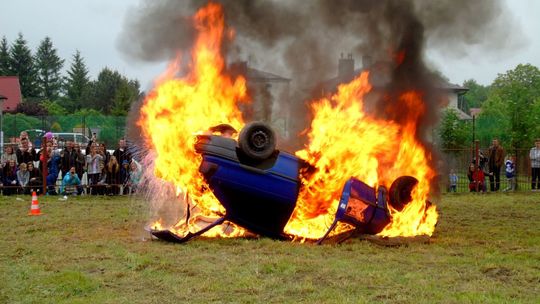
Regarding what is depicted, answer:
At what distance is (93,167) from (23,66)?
6218 cm

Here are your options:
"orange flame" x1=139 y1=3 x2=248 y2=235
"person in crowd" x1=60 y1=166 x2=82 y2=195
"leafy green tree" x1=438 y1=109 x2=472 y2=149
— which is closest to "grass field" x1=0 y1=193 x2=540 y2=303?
"orange flame" x1=139 y1=3 x2=248 y2=235

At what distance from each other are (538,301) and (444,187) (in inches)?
607

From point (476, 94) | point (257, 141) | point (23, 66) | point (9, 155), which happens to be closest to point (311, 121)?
point (257, 141)

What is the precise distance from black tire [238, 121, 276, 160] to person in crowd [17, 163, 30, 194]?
1185 centimetres

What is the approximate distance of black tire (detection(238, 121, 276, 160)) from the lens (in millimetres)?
9867

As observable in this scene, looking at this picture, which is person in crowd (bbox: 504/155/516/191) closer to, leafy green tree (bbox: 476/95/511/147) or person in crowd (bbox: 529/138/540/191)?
person in crowd (bbox: 529/138/540/191)

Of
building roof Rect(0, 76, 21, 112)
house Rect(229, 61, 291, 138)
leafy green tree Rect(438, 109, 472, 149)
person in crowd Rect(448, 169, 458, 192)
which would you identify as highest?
building roof Rect(0, 76, 21, 112)

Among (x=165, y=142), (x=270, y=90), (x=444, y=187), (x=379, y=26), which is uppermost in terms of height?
(x=379, y=26)

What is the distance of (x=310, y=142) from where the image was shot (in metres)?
11.0

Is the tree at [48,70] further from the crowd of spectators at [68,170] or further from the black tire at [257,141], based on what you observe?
the black tire at [257,141]

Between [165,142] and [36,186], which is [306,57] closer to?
[165,142]

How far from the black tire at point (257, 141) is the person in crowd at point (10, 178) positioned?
11.8m

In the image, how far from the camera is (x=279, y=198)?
1009 centimetres

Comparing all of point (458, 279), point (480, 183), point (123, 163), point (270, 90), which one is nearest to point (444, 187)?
point (480, 183)
